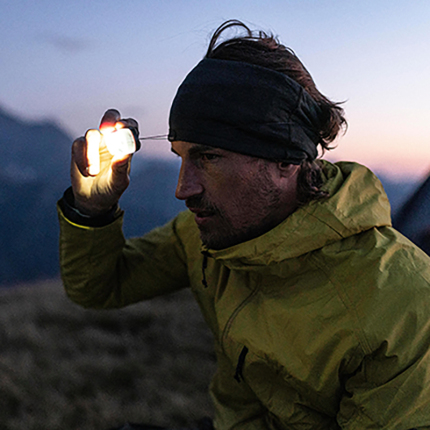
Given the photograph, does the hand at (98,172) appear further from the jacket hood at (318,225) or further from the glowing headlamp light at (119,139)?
the jacket hood at (318,225)

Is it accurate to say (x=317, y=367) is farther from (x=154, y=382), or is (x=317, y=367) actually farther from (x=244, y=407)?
(x=154, y=382)

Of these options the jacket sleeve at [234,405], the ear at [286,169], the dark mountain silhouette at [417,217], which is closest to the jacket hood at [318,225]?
the ear at [286,169]

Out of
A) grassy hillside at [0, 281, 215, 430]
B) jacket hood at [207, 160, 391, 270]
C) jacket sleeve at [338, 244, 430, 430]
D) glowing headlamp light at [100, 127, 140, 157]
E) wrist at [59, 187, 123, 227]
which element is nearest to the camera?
jacket sleeve at [338, 244, 430, 430]

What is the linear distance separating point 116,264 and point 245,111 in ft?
2.72

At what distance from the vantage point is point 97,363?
2.87 meters

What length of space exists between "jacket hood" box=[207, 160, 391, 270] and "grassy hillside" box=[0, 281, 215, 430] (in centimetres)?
167

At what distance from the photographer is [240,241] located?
4.31 ft

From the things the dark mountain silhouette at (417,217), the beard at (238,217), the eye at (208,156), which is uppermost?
the eye at (208,156)

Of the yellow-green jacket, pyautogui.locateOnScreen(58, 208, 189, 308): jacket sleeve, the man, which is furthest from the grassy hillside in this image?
the man

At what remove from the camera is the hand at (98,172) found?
56.5 inches

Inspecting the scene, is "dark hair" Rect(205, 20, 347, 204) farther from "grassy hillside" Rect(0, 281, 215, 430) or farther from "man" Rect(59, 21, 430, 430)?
"grassy hillside" Rect(0, 281, 215, 430)

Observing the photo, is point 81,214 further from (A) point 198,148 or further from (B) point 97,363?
(B) point 97,363

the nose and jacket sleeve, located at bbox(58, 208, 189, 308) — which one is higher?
the nose

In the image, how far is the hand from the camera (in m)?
1.43
